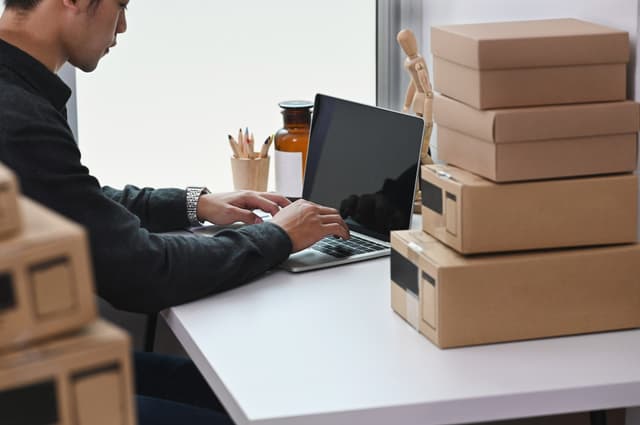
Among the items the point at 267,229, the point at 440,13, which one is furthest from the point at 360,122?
the point at 440,13

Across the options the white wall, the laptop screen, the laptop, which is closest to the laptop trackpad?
the laptop

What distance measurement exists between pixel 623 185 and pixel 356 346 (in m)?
0.43

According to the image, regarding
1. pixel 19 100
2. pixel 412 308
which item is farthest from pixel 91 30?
pixel 412 308

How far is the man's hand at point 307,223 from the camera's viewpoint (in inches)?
67.2

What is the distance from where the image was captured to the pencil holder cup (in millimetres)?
2232

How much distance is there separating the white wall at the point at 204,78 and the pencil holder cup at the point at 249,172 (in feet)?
1.28

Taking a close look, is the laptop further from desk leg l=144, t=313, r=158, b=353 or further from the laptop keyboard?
desk leg l=144, t=313, r=158, b=353

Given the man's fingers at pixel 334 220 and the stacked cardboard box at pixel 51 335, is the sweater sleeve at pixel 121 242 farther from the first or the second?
the stacked cardboard box at pixel 51 335

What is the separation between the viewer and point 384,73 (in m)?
2.66

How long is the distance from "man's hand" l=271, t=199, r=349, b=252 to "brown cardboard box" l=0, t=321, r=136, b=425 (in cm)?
102

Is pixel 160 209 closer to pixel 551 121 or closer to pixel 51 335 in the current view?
pixel 551 121

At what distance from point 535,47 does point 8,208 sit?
2.92 feet

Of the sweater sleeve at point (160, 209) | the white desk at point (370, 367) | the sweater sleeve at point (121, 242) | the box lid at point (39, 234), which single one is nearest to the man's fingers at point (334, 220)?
the sweater sleeve at point (121, 242)

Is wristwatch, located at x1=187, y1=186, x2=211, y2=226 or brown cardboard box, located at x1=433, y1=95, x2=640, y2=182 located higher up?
brown cardboard box, located at x1=433, y1=95, x2=640, y2=182
